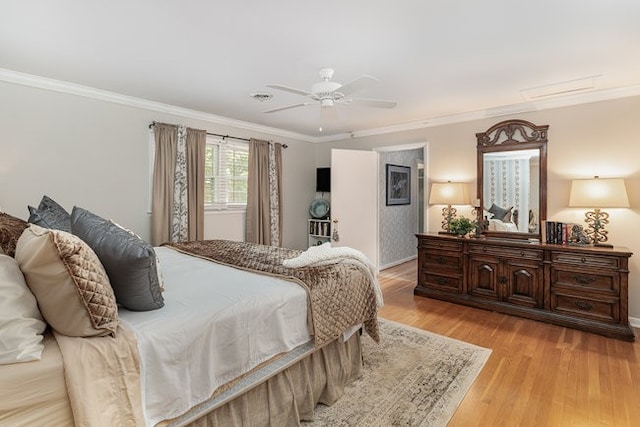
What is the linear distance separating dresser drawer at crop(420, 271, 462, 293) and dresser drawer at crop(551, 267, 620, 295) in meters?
0.97

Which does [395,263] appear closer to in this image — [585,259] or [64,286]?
[585,259]

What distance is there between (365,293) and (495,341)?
1.56 metres

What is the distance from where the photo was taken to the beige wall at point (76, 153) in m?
2.97

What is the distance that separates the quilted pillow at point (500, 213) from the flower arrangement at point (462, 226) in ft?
0.87

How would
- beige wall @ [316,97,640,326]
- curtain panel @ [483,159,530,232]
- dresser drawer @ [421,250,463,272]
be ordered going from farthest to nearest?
dresser drawer @ [421,250,463,272], curtain panel @ [483,159,530,232], beige wall @ [316,97,640,326]

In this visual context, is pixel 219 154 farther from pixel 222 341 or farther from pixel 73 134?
pixel 222 341

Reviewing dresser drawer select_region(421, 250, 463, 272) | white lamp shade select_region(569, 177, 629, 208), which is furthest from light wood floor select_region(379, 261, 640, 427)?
white lamp shade select_region(569, 177, 629, 208)

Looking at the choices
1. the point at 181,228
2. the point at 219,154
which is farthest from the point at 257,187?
the point at 181,228

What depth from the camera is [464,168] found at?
171 inches

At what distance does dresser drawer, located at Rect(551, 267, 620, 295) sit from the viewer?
120 inches

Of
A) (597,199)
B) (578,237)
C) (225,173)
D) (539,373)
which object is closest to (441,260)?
(578,237)

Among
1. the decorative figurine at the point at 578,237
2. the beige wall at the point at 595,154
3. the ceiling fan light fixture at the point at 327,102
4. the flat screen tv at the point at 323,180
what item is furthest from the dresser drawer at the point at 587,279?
the flat screen tv at the point at 323,180

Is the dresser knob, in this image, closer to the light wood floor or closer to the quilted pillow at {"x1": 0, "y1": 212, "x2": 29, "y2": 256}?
the light wood floor

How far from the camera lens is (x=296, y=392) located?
190cm
